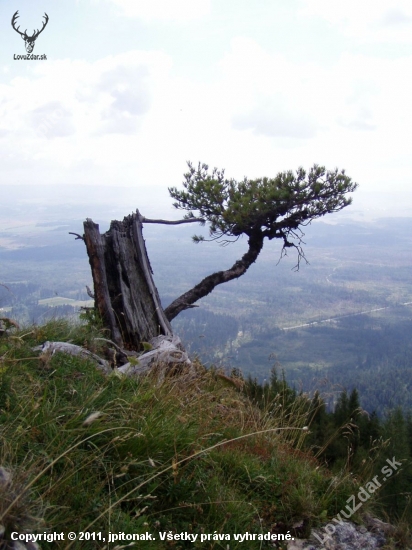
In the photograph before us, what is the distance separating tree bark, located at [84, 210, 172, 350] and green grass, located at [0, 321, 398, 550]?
325cm

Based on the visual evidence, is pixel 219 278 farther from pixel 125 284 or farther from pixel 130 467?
pixel 130 467

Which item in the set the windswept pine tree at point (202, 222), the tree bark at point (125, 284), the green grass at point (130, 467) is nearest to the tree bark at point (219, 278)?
the windswept pine tree at point (202, 222)

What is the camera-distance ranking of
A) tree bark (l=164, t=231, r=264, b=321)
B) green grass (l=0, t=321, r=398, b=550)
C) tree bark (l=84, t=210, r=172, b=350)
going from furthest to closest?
tree bark (l=164, t=231, r=264, b=321) < tree bark (l=84, t=210, r=172, b=350) < green grass (l=0, t=321, r=398, b=550)

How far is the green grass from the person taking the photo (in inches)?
103

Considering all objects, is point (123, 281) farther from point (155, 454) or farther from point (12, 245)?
point (12, 245)

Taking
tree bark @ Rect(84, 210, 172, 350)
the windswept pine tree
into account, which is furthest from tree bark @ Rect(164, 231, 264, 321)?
tree bark @ Rect(84, 210, 172, 350)

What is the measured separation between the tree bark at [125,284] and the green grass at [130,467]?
3251 millimetres

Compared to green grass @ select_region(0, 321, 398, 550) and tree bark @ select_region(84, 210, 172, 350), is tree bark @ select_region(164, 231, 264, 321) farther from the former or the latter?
green grass @ select_region(0, 321, 398, 550)

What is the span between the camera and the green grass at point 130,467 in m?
2.61

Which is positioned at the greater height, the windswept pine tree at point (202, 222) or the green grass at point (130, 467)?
the windswept pine tree at point (202, 222)

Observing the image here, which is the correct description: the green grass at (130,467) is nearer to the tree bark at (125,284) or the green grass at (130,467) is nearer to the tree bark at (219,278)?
the tree bark at (125,284)

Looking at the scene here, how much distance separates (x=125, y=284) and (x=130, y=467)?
18.1ft

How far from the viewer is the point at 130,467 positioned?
3127 millimetres

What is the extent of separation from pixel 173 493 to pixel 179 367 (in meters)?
3.10
